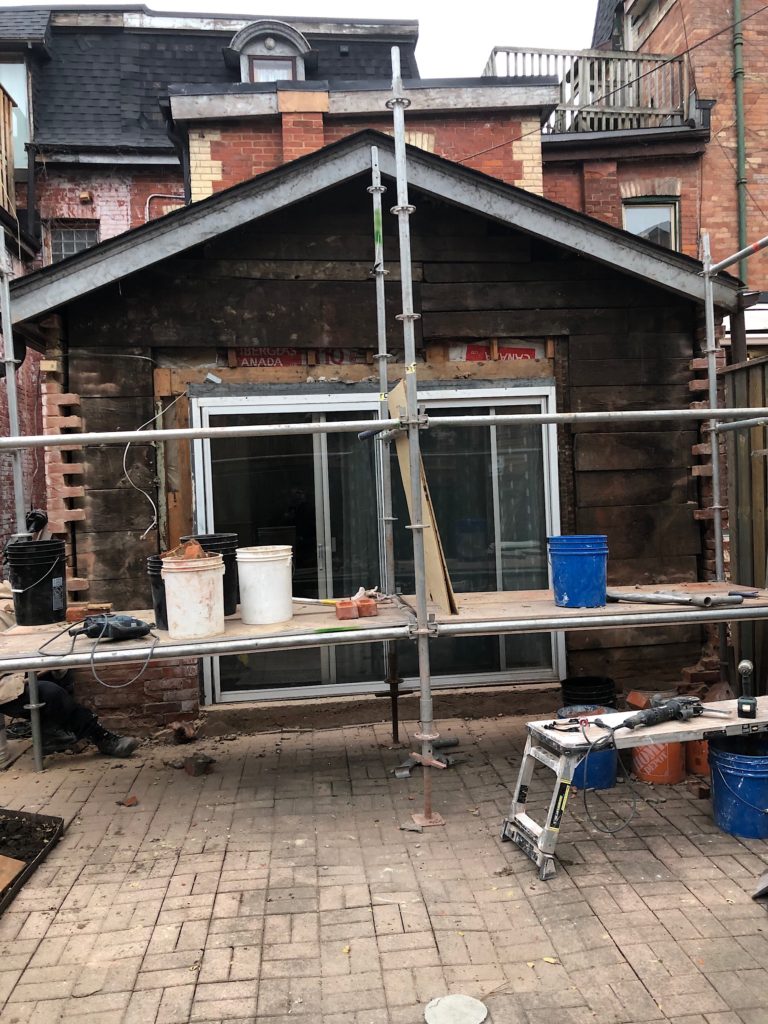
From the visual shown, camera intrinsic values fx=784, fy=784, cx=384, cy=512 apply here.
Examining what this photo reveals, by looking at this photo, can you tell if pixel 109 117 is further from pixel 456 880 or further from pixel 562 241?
pixel 456 880

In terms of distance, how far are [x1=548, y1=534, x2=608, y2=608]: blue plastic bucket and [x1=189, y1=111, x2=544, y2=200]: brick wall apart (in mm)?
6919

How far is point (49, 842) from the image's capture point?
4465 millimetres

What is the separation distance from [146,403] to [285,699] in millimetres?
2674

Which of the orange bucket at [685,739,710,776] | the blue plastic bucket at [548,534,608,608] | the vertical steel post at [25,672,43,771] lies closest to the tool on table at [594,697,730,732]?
the blue plastic bucket at [548,534,608,608]

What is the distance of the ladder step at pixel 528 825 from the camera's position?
13.5 feet

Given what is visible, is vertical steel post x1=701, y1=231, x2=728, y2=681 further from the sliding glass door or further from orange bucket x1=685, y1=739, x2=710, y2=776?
the sliding glass door

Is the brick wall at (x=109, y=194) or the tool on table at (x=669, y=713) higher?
the brick wall at (x=109, y=194)

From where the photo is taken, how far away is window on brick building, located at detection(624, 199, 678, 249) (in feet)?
40.0

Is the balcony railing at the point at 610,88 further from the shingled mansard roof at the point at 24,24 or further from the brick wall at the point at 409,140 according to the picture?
the shingled mansard roof at the point at 24,24

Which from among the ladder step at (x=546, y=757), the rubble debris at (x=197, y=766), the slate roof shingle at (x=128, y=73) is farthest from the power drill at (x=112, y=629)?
the slate roof shingle at (x=128, y=73)

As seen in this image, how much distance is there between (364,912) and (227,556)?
7.21 feet

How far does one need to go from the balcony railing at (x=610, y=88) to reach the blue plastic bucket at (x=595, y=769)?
33.1 feet

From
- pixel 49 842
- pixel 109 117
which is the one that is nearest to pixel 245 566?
pixel 49 842

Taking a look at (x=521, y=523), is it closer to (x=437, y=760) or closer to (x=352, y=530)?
(x=352, y=530)
